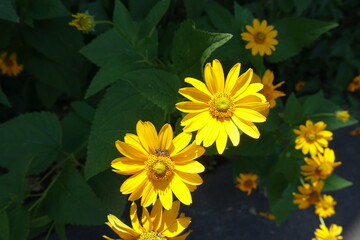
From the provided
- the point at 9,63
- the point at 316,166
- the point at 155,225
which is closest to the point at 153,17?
the point at 155,225

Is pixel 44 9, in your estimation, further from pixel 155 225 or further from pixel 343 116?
pixel 343 116

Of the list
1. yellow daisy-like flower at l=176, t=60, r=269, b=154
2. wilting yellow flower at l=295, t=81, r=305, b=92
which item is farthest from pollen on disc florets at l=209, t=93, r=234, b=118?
wilting yellow flower at l=295, t=81, r=305, b=92

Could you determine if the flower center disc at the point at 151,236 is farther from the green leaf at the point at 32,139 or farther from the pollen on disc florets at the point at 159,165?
the green leaf at the point at 32,139

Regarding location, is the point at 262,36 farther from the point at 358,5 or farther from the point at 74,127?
the point at 358,5

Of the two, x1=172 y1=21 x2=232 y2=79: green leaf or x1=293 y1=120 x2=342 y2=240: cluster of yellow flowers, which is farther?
x1=293 y1=120 x2=342 y2=240: cluster of yellow flowers

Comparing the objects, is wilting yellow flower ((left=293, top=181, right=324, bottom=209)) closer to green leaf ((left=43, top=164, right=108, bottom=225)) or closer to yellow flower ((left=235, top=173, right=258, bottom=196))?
yellow flower ((left=235, top=173, right=258, bottom=196))

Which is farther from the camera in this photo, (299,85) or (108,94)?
(299,85)
